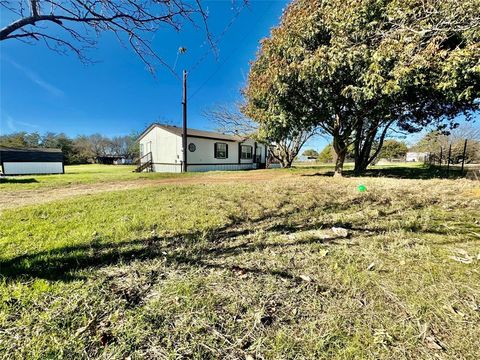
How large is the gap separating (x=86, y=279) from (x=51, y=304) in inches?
13.7

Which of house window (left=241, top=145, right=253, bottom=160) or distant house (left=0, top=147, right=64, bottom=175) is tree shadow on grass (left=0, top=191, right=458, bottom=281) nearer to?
distant house (left=0, top=147, right=64, bottom=175)

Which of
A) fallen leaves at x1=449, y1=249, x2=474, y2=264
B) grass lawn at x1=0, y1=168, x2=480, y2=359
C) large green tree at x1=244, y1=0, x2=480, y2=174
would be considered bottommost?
grass lawn at x1=0, y1=168, x2=480, y2=359

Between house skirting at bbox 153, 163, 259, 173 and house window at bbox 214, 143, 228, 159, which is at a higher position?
house window at bbox 214, 143, 228, 159

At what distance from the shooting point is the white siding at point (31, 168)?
14.5 meters

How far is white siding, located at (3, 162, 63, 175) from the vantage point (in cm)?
1450

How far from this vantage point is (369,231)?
10.4 ft

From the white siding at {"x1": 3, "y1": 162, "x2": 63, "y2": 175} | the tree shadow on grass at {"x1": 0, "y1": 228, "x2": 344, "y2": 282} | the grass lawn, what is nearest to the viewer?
the grass lawn

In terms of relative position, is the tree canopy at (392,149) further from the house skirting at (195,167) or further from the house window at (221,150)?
the house window at (221,150)

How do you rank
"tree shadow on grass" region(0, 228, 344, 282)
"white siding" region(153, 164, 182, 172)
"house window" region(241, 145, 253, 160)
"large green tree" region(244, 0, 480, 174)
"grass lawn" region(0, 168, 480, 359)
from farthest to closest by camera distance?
"house window" region(241, 145, 253, 160)
"white siding" region(153, 164, 182, 172)
"large green tree" region(244, 0, 480, 174)
"tree shadow on grass" region(0, 228, 344, 282)
"grass lawn" region(0, 168, 480, 359)

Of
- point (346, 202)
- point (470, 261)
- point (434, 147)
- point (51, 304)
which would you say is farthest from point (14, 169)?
point (434, 147)

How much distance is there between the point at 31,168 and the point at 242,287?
63.1 ft

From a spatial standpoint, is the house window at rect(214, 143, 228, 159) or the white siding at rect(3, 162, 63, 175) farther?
the house window at rect(214, 143, 228, 159)

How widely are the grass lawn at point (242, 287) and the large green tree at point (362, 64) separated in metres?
3.48

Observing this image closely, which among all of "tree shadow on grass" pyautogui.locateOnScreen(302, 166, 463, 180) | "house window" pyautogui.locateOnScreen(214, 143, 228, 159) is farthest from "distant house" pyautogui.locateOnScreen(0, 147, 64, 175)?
"tree shadow on grass" pyautogui.locateOnScreen(302, 166, 463, 180)
